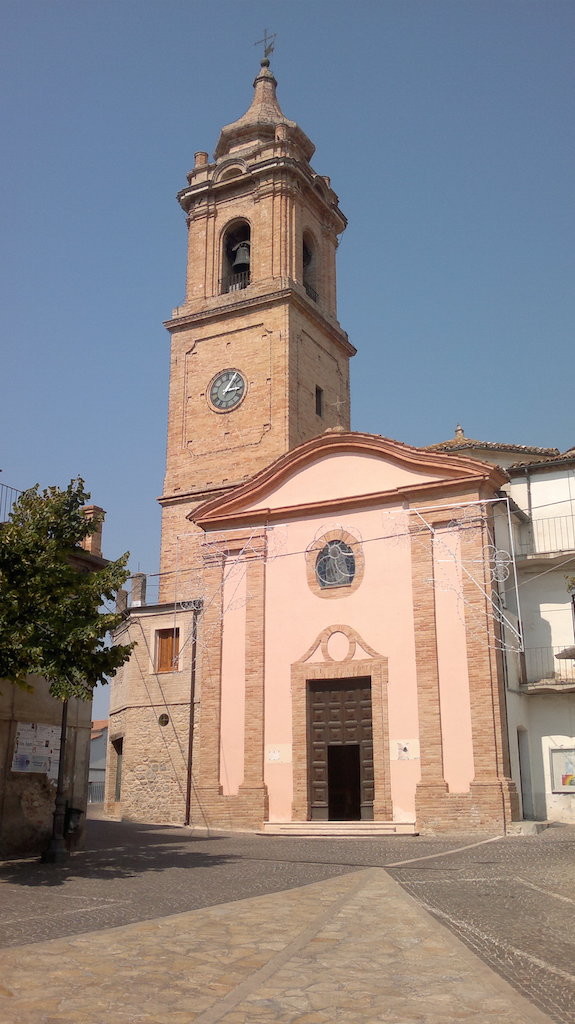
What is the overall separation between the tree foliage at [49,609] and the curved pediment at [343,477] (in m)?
10.5

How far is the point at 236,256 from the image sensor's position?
33500 mm

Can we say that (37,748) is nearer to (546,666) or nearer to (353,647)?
(353,647)

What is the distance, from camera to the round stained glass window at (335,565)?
23.3m

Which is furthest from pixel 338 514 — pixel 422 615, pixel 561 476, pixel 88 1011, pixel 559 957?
pixel 88 1011

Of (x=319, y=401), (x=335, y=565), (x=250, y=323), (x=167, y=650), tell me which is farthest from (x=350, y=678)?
(x=250, y=323)

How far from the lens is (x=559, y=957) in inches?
284

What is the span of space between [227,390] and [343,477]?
8.57m

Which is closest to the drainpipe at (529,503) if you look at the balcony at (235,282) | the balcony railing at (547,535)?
the balcony railing at (547,535)

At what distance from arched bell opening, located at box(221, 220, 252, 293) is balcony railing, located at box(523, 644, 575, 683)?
16962mm

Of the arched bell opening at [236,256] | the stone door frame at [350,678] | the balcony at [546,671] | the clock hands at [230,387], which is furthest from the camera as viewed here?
the arched bell opening at [236,256]

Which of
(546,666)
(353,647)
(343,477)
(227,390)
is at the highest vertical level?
(227,390)

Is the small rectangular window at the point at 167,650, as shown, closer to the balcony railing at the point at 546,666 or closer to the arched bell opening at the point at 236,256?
the balcony railing at the point at 546,666

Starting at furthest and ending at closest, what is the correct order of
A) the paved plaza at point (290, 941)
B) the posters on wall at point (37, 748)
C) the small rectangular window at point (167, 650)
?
1. the small rectangular window at point (167, 650)
2. the posters on wall at point (37, 748)
3. the paved plaza at point (290, 941)

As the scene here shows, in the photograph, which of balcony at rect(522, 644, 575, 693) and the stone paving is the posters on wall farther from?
balcony at rect(522, 644, 575, 693)
